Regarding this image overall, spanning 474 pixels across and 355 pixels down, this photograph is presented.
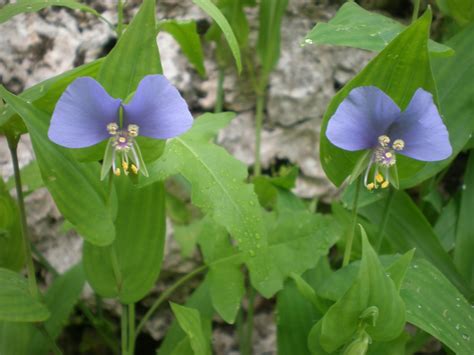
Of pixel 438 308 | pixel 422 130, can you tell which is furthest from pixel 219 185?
pixel 438 308

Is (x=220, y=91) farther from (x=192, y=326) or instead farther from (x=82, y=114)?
(x=82, y=114)

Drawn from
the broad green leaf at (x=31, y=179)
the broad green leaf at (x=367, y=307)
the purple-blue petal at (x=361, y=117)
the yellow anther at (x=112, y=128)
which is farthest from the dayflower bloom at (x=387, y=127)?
the broad green leaf at (x=31, y=179)

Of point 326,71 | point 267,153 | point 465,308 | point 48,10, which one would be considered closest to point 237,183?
point 465,308

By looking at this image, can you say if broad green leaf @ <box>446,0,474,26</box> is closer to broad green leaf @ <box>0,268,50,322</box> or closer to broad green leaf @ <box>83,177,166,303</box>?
broad green leaf @ <box>83,177,166,303</box>

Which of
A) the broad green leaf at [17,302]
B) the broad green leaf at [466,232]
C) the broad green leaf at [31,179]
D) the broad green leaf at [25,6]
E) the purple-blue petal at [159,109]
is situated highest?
the broad green leaf at [25,6]

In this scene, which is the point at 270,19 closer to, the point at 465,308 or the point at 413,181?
the point at 413,181

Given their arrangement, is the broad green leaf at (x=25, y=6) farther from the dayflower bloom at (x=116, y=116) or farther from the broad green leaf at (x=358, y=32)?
the broad green leaf at (x=358, y=32)
